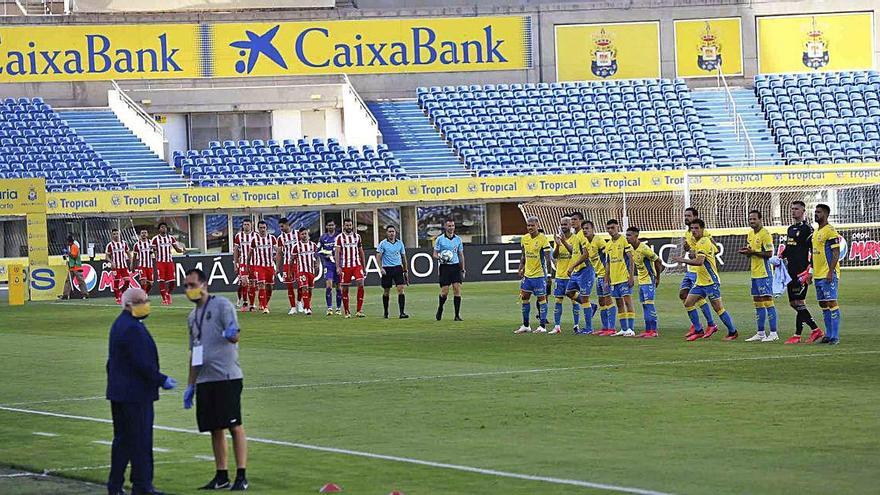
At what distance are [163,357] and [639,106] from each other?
4002 centimetres

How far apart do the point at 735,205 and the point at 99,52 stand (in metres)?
24.6

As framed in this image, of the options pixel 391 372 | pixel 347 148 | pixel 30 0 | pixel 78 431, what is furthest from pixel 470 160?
pixel 78 431

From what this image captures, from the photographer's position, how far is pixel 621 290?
26750mm

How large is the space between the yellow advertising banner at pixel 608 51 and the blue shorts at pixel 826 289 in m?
41.1

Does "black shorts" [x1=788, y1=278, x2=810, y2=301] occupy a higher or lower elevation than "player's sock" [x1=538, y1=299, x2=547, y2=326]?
higher

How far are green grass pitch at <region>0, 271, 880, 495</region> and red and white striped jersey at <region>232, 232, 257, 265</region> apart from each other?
819 centimetres

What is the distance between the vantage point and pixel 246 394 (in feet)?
63.8

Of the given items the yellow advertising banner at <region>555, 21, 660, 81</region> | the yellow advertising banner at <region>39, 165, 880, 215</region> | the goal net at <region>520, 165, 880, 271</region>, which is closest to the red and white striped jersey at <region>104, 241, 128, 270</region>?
the yellow advertising banner at <region>39, 165, 880, 215</region>

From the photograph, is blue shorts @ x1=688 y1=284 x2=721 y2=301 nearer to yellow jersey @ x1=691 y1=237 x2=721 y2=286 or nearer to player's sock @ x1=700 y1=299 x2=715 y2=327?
yellow jersey @ x1=691 y1=237 x2=721 y2=286

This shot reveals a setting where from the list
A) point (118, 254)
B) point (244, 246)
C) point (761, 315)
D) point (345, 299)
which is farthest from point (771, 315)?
point (118, 254)

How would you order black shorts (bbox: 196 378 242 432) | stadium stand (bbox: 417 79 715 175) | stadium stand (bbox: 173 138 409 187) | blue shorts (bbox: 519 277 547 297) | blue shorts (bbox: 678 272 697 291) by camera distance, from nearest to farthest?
black shorts (bbox: 196 378 242 432) → blue shorts (bbox: 678 272 697 291) → blue shorts (bbox: 519 277 547 297) → stadium stand (bbox: 173 138 409 187) → stadium stand (bbox: 417 79 715 175)

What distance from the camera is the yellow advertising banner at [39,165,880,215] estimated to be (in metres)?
52.1

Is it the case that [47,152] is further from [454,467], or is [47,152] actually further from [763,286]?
[454,467]

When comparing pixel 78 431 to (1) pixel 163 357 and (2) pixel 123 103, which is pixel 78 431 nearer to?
(1) pixel 163 357
